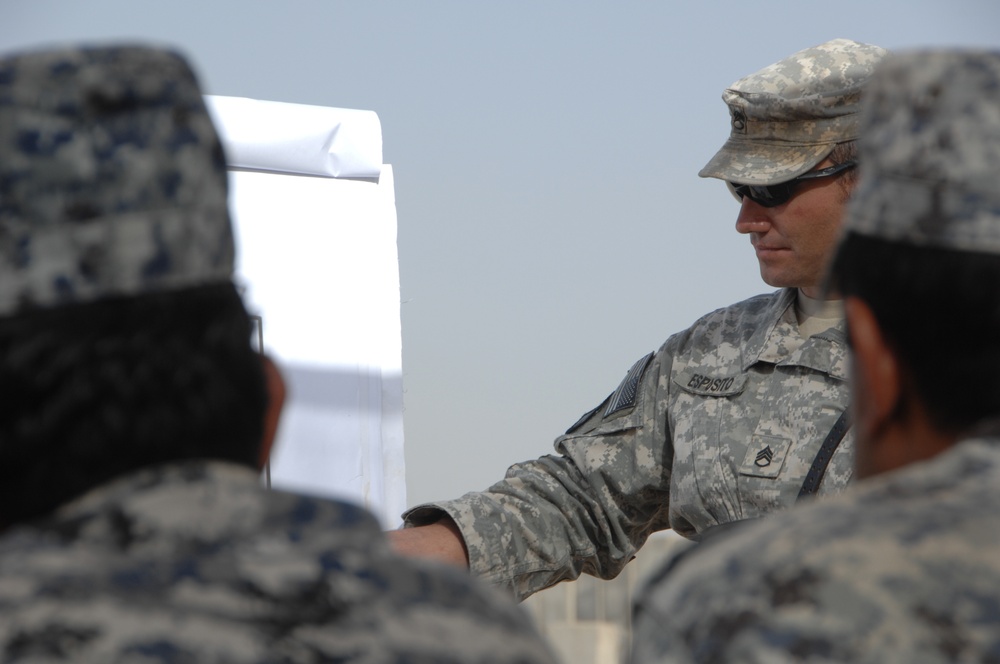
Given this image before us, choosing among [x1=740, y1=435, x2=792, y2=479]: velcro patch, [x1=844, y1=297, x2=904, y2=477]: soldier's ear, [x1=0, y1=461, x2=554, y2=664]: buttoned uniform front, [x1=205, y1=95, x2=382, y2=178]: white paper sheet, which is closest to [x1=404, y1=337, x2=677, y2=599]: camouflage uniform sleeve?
[x1=740, y1=435, x2=792, y2=479]: velcro patch

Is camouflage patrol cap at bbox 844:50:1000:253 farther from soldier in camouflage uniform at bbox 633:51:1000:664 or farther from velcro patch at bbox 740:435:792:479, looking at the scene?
velcro patch at bbox 740:435:792:479

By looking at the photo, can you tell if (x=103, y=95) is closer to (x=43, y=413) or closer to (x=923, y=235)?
(x=43, y=413)

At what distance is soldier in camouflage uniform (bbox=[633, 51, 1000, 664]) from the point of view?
1.21 meters

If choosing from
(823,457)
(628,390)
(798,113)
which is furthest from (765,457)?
(798,113)

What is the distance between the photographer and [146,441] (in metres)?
1.14

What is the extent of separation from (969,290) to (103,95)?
2.66 feet

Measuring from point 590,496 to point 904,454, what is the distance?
1.95m

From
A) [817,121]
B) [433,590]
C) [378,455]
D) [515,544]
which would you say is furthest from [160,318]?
[378,455]

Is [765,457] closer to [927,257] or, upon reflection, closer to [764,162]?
[764,162]

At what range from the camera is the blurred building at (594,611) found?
9.62 meters

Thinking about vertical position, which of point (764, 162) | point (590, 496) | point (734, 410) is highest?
point (764, 162)

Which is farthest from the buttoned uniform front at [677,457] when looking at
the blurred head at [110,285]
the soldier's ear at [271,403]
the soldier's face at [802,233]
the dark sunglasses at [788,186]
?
the blurred head at [110,285]

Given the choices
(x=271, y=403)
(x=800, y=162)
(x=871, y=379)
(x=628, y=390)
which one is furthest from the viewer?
(x=628, y=390)

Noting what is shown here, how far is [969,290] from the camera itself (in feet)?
4.25
